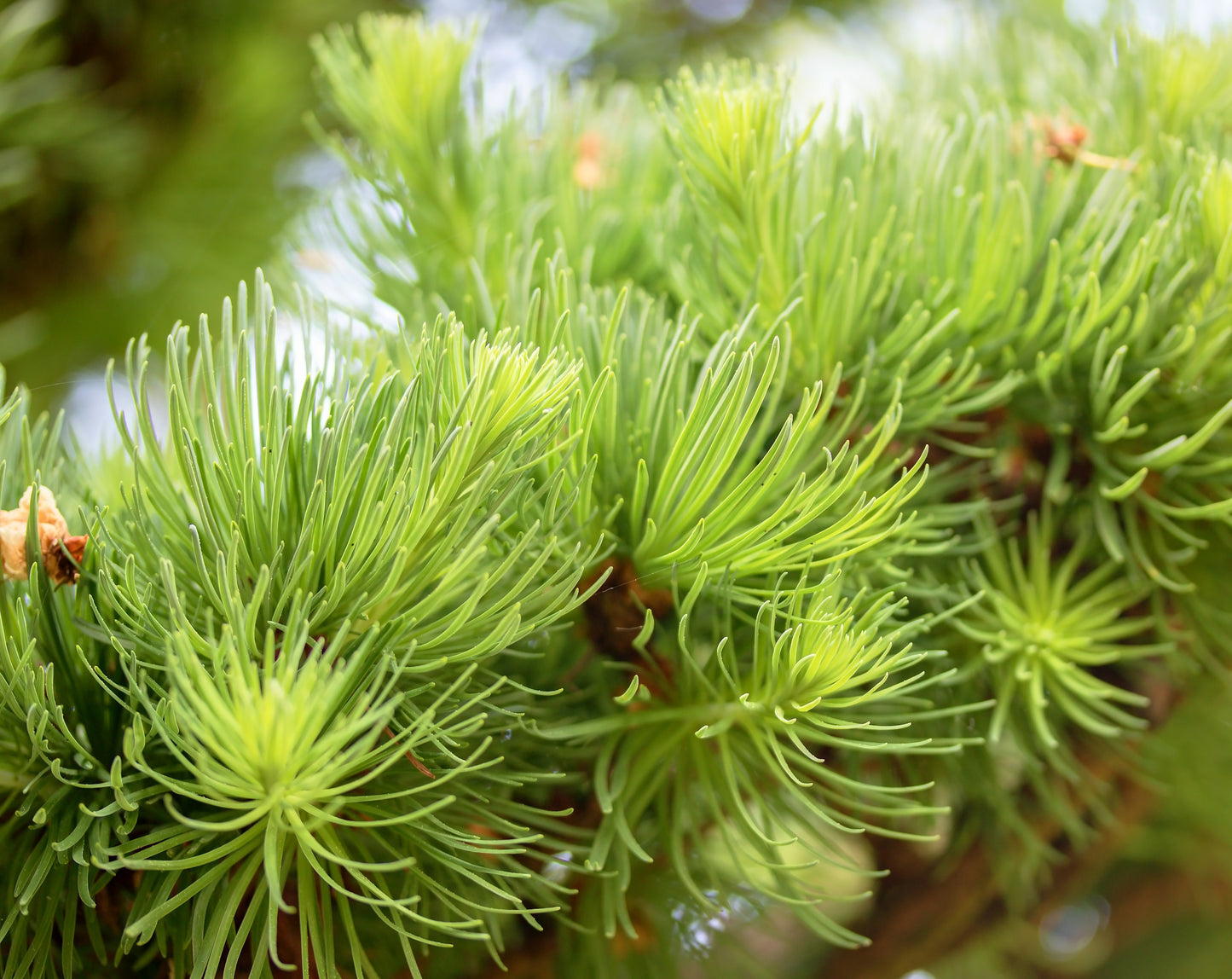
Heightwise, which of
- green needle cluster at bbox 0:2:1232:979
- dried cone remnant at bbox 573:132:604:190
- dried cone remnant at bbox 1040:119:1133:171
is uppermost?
dried cone remnant at bbox 573:132:604:190

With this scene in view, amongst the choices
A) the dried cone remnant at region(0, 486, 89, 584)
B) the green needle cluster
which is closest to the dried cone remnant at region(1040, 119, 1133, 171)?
the green needle cluster

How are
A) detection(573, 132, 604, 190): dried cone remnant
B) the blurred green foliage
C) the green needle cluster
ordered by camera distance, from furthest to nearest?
the blurred green foliage → detection(573, 132, 604, 190): dried cone remnant → the green needle cluster

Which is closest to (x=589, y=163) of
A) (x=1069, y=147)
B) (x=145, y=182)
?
(x=1069, y=147)

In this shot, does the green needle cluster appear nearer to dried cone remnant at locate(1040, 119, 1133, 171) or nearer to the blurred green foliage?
dried cone remnant at locate(1040, 119, 1133, 171)

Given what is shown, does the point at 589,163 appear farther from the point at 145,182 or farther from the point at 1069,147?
the point at 145,182

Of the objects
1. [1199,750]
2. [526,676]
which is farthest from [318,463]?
[1199,750]

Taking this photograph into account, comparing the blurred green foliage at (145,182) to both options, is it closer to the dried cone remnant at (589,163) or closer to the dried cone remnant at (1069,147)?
the dried cone remnant at (589,163)

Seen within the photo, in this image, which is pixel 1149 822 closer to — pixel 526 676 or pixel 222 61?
pixel 526 676

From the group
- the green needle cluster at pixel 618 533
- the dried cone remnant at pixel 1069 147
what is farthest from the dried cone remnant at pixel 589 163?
the dried cone remnant at pixel 1069 147
